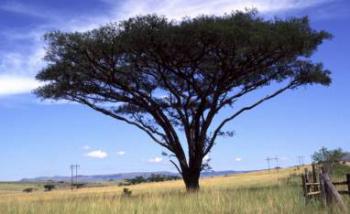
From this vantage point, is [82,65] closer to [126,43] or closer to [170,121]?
[126,43]

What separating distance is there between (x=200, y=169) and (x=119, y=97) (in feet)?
20.5

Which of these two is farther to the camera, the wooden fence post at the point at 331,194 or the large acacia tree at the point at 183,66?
the large acacia tree at the point at 183,66

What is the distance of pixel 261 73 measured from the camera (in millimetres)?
36594

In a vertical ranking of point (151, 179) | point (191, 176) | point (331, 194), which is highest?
point (151, 179)

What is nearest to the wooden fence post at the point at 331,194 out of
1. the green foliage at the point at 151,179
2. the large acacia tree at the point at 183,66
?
the large acacia tree at the point at 183,66

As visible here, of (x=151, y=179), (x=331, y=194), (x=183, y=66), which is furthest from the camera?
(x=151, y=179)

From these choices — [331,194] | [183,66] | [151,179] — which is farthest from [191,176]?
[151,179]

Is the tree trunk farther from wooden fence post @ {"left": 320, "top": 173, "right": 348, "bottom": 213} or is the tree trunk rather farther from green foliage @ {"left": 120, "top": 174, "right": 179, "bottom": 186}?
green foliage @ {"left": 120, "top": 174, "right": 179, "bottom": 186}

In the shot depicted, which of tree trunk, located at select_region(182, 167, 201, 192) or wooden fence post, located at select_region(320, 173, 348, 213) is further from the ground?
tree trunk, located at select_region(182, 167, 201, 192)

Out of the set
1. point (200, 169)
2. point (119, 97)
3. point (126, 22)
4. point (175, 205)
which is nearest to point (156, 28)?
point (126, 22)

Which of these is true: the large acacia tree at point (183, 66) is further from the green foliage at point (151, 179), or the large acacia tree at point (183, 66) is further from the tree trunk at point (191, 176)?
the green foliage at point (151, 179)

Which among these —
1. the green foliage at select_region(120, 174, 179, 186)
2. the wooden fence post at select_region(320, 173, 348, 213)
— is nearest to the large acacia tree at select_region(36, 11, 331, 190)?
the wooden fence post at select_region(320, 173, 348, 213)

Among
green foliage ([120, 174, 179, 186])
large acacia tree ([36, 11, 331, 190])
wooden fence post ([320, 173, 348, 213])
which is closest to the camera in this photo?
wooden fence post ([320, 173, 348, 213])

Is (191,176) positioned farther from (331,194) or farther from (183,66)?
(331,194)
